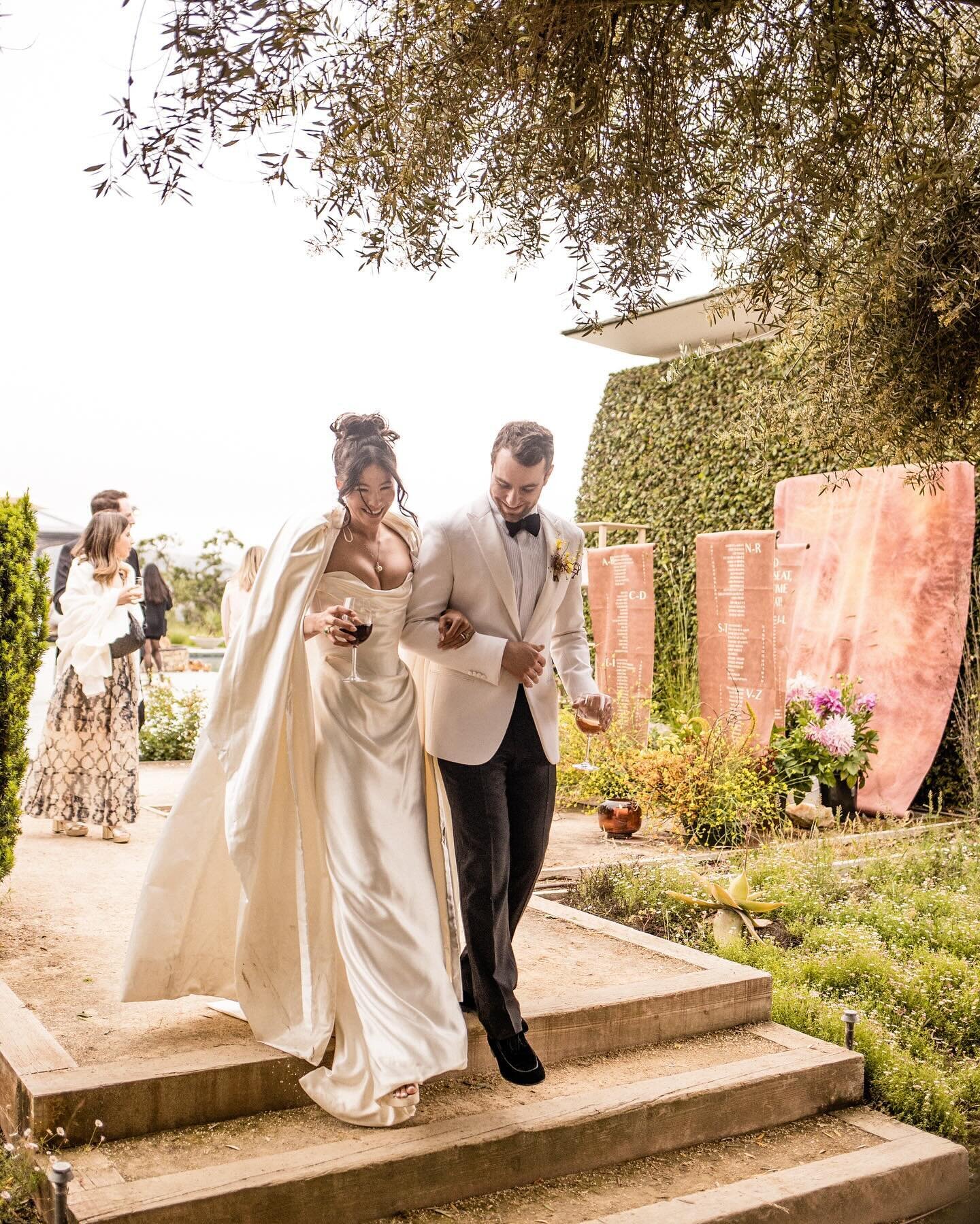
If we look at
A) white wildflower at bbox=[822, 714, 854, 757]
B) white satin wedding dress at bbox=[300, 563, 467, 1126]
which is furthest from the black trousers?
white wildflower at bbox=[822, 714, 854, 757]

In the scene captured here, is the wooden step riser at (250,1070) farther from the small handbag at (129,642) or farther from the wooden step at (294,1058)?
the small handbag at (129,642)

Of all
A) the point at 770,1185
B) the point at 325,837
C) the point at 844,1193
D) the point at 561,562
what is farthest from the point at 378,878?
the point at 844,1193

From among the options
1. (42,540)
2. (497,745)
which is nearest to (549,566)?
(497,745)

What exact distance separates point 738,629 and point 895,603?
1468 mm

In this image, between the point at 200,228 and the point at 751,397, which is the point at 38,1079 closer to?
the point at 751,397

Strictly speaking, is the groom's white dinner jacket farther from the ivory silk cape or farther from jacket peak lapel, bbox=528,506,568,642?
the ivory silk cape

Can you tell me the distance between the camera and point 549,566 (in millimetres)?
3789

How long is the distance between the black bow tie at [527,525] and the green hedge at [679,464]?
6.91 meters

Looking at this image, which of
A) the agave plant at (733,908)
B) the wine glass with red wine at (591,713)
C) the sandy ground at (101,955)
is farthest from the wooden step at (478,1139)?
the wine glass with red wine at (591,713)

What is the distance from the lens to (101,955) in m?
4.61

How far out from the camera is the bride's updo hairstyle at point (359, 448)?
3561 millimetres

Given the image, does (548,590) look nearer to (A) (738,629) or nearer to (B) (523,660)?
(B) (523,660)

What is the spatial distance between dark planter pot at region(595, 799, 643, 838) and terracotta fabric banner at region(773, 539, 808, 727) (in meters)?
1.49

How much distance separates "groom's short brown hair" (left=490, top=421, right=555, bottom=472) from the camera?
3.55m
